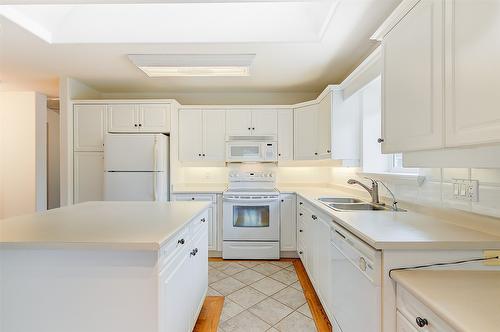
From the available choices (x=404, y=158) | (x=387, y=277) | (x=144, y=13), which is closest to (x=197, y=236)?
(x=387, y=277)

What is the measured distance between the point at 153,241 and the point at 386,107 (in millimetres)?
1586

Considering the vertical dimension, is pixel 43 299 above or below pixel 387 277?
below

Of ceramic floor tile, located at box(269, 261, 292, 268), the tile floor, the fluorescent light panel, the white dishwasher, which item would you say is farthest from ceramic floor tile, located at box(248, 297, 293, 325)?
the fluorescent light panel

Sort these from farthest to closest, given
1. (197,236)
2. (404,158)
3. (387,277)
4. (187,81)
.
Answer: (187,81), (197,236), (404,158), (387,277)

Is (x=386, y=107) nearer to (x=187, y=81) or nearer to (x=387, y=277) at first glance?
(x=387, y=277)

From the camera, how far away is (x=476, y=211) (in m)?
1.33

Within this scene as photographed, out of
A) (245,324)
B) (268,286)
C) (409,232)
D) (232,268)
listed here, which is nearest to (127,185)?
(232,268)

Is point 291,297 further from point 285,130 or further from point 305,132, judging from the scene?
point 285,130

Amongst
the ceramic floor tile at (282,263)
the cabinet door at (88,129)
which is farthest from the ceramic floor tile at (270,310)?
the cabinet door at (88,129)

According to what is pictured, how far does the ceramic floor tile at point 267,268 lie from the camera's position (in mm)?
2992

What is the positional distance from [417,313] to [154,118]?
3506mm

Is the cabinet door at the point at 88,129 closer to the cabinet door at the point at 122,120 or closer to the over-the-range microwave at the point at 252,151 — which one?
the cabinet door at the point at 122,120

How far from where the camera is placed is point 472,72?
3.28ft

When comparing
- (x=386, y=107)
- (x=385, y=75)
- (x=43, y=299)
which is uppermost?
(x=385, y=75)
